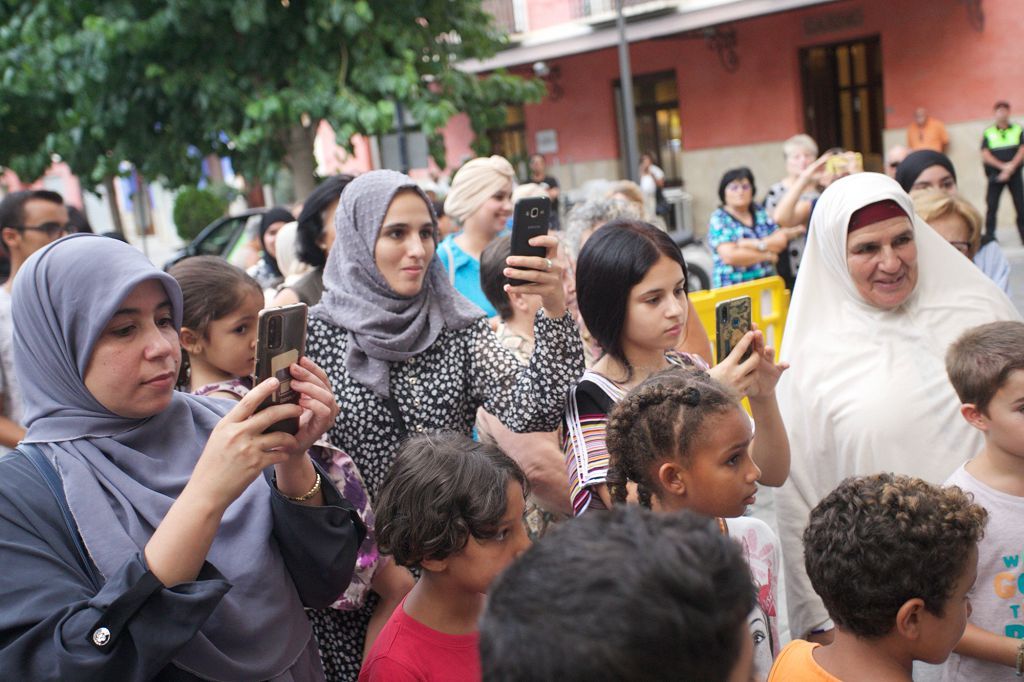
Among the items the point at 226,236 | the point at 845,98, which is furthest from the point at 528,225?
the point at 845,98

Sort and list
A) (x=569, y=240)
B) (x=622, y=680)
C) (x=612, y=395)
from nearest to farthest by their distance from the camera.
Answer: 1. (x=622, y=680)
2. (x=612, y=395)
3. (x=569, y=240)

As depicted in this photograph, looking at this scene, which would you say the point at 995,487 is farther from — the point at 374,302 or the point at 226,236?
the point at 226,236

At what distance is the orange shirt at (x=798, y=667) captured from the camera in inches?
81.2

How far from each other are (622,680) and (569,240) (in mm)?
4389

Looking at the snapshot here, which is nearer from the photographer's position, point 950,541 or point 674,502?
point 950,541

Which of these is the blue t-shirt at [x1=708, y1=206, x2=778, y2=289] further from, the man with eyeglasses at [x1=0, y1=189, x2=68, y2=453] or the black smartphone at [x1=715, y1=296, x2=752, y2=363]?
the man with eyeglasses at [x1=0, y1=189, x2=68, y2=453]

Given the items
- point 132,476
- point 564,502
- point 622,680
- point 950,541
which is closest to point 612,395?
point 564,502

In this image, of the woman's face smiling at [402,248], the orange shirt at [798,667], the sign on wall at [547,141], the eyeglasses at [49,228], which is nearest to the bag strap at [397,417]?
the woman's face smiling at [402,248]

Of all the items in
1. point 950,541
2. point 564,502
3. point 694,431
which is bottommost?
point 564,502

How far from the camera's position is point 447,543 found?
2287 mm

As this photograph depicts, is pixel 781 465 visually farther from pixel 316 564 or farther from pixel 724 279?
pixel 724 279

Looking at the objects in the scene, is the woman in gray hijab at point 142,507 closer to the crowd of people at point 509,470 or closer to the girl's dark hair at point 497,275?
the crowd of people at point 509,470

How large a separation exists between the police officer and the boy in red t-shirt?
1352cm

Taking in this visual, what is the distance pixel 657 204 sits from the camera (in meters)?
19.6
